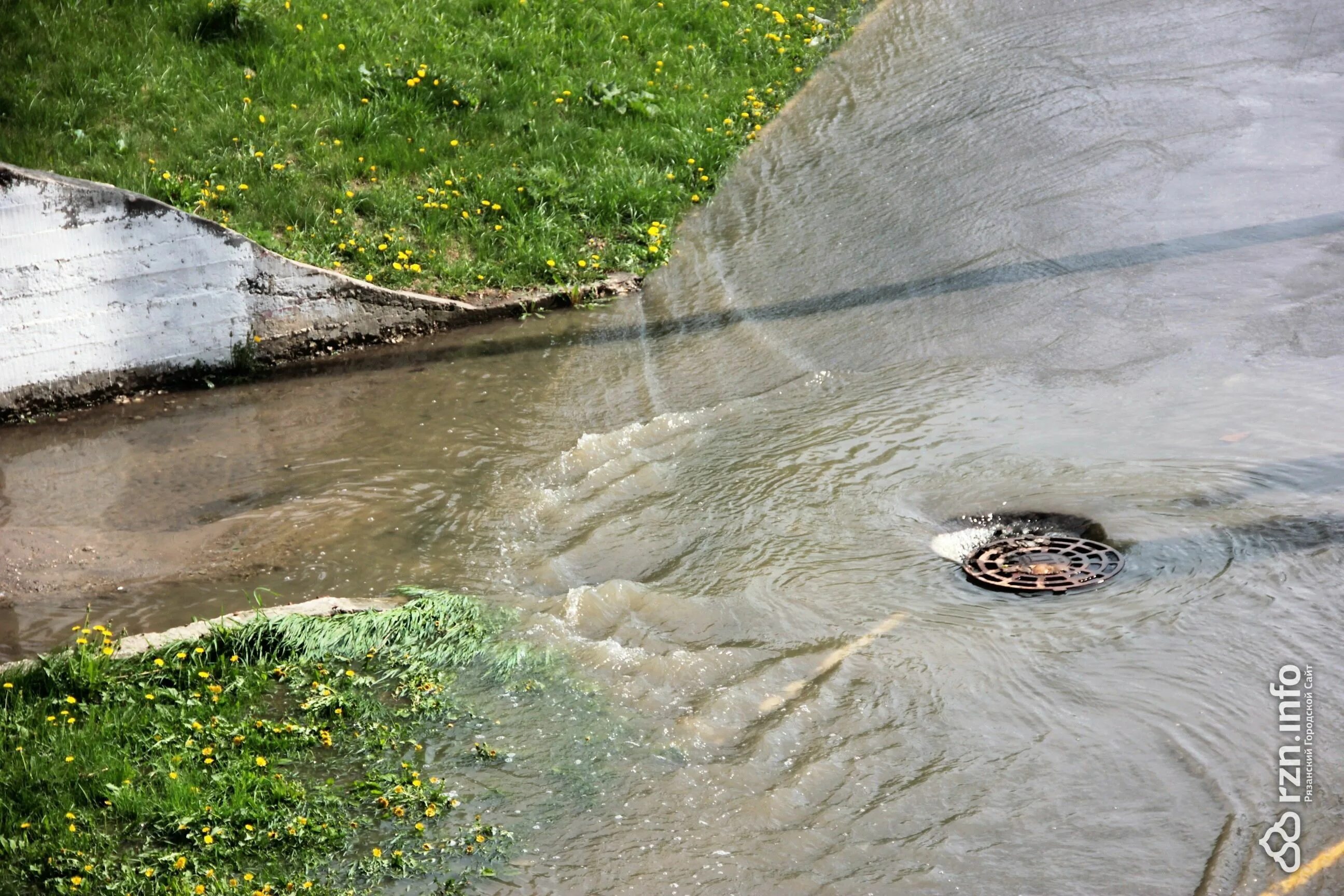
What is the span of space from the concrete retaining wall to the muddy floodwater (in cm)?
29

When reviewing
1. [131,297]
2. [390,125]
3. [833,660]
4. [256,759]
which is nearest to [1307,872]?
Result: [833,660]

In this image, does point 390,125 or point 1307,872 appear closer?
point 1307,872

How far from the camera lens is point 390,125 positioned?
10008 mm

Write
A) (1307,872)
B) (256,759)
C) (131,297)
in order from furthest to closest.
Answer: (131,297) → (256,759) → (1307,872)

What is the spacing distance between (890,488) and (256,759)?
338 centimetres

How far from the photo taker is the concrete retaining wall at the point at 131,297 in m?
7.66

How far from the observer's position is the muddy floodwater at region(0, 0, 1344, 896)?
4.33 metres

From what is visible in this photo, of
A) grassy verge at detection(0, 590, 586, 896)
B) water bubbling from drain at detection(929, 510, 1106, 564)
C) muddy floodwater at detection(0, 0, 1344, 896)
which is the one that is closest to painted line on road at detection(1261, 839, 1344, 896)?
muddy floodwater at detection(0, 0, 1344, 896)

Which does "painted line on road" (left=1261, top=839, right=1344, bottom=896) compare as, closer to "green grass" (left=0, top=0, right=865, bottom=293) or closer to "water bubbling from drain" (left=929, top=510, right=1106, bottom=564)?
"water bubbling from drain" (left=929, top=510, right=1106, bottom=564)

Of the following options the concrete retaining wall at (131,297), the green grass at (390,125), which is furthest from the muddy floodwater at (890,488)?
the green grass at (390,125)

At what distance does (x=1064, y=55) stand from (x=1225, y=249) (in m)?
3.84

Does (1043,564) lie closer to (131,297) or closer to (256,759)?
(256,759)

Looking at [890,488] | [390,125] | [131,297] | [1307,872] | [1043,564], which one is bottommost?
[1307,872]

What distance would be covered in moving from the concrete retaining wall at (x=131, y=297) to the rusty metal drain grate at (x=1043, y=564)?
469 centimetres
